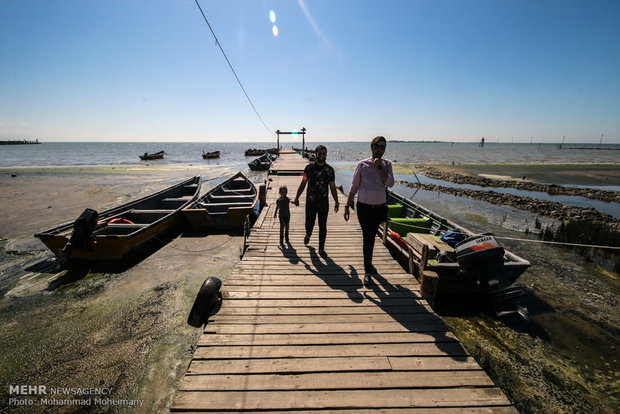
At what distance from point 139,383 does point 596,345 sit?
8.61 meters

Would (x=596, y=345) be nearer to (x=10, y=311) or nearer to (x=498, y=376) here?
(x=498, y=376)

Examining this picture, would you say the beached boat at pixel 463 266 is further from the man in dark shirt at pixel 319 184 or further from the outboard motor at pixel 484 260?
the man in dark shirt at pixel 319 184

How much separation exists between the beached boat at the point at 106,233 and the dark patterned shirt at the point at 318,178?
21.1ft

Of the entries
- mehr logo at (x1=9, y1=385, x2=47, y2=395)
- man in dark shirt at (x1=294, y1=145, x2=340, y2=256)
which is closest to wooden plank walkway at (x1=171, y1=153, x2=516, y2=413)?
man in dark shirt at (x1=294, y1=145, x2=340, y2=256)

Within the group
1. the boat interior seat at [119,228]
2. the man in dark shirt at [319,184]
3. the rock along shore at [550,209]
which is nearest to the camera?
the man in dark shirt at [319,184]

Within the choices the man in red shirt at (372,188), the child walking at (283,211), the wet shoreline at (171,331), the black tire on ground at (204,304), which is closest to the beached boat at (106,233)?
the wet shoreline at (171,331)

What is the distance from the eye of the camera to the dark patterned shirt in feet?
17.1

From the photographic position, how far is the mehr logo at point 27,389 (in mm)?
3945

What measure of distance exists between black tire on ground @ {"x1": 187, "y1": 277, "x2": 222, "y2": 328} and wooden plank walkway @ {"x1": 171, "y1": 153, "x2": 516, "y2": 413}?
21 cm

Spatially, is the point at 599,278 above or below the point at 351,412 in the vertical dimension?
below

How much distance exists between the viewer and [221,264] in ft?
27.6

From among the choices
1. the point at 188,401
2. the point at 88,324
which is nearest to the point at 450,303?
the point at 188,401

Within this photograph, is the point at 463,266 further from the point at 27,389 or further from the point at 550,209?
the point at 550,209

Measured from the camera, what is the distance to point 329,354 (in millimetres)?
3023
